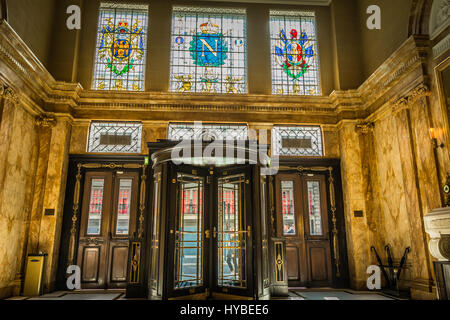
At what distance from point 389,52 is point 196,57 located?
5097 mm

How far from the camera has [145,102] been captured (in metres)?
8.70

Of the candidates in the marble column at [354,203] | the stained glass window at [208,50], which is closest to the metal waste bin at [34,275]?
the stained glass window at [208,50]

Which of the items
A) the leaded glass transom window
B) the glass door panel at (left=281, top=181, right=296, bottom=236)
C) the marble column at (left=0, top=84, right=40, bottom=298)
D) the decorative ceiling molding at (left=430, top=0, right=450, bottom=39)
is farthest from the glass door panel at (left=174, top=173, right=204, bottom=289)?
the decorative ceiling molding at (left=430, top=0, right=450, bottom=39)

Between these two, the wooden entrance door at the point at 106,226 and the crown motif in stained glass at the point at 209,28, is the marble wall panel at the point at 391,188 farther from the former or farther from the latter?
the wooden entrance door at the point at 106,226

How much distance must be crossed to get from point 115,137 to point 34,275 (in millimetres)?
3703

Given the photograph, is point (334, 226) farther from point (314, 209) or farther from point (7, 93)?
point (7, 93)

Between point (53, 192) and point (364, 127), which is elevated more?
point (364, 127)

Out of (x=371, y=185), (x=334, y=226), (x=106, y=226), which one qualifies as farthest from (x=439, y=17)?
(x=106, y=226)

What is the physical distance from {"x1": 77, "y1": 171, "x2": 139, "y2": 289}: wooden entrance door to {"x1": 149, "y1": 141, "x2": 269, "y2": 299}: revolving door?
2.16m

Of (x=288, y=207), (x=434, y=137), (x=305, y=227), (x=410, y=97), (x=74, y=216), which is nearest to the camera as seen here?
(x=434, y=137)

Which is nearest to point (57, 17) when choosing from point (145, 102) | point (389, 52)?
point (145, 102)

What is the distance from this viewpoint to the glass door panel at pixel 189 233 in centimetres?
602

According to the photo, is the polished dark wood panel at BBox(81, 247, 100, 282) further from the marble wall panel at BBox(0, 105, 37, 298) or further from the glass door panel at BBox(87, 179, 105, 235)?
the marble wall panel at BBox(0, 105, 37, 298)

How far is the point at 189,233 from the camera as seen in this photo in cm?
622
